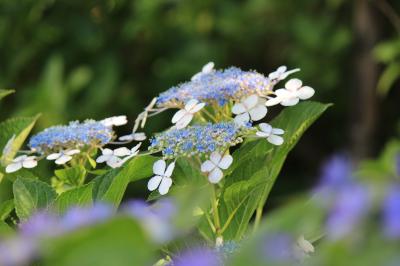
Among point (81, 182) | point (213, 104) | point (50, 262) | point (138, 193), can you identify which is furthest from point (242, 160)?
point (138, 193)

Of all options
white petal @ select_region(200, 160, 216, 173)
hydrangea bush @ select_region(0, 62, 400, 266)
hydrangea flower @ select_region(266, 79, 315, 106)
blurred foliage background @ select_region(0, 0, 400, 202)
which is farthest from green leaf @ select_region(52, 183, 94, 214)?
blurred foliage background @ select_region(0, 0, 400, 202)

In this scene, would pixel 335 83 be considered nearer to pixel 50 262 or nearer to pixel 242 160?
pixel 242 160

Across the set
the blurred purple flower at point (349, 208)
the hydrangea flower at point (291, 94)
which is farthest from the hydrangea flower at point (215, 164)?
the blurred purple flower at point (349, 208)

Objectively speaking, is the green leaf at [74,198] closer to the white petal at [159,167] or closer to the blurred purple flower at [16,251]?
the white petal at [159,167]

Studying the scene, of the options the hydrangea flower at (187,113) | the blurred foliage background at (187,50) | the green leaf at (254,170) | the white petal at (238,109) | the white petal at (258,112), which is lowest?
the blurred foliage background at (187,50)

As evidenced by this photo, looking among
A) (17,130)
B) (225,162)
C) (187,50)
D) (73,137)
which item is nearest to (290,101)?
(225,162)

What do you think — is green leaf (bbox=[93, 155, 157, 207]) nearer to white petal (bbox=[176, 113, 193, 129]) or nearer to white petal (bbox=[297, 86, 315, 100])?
white petal (bbox=[176, 113, 193, 129])
